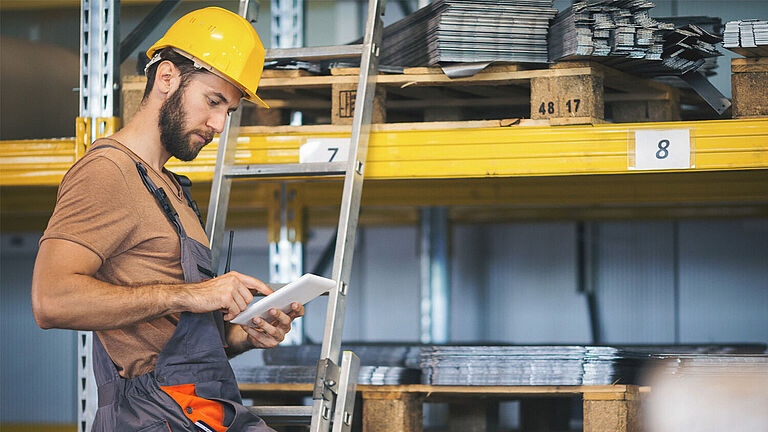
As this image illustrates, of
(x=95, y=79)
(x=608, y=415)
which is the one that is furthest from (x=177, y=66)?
(x=608, y=415)

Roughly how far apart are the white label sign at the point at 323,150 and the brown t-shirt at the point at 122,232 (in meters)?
0.74

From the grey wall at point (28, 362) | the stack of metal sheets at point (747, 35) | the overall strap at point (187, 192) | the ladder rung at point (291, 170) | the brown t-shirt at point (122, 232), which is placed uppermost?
the stack of metal sheets at point (747, 35)

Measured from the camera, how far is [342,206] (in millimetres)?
3000

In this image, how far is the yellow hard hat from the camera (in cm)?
256

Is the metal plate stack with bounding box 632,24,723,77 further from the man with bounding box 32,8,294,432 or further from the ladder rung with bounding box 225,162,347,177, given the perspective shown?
the man with bounding box 32,8,294,432

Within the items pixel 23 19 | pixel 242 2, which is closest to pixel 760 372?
pixel 242 2

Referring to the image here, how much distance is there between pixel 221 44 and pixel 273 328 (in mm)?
913

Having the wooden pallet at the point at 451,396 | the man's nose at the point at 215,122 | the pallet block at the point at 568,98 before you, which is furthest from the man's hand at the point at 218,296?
the pallet block at the point at 568,98

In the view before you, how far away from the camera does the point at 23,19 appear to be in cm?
616

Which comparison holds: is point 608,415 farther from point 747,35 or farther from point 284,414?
point 747,35

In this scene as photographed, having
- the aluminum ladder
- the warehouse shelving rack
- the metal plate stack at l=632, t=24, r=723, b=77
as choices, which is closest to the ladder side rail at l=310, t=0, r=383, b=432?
the aluminum ladder

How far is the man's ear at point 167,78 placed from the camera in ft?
8.40

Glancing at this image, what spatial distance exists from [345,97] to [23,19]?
3.98m

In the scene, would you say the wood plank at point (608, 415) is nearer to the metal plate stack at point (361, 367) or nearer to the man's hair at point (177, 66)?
the metal plate stack at point (361, 367)
